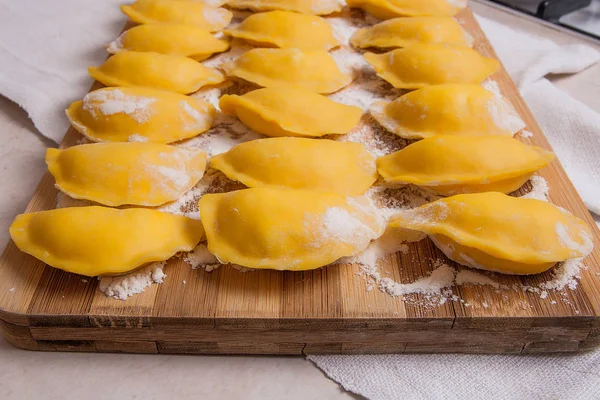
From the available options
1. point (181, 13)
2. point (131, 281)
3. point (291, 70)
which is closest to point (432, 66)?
point (291, 70)

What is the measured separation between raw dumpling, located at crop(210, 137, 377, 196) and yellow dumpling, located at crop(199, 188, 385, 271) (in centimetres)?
8

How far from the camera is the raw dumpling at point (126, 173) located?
3.72ft

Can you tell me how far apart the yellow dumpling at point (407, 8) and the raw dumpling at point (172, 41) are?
0.44 m

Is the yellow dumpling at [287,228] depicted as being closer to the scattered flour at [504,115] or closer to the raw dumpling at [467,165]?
the raw dumpling at [467,165]

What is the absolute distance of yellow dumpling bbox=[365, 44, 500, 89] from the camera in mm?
1408

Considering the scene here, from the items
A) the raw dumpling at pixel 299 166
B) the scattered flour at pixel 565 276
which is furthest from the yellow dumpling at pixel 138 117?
the scattered flour at pixel 565 276

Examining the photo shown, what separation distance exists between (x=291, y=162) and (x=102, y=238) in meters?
0.37

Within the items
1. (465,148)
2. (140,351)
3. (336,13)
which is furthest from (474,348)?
(336,13)

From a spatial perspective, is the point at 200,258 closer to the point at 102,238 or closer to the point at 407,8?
the point at 102,238

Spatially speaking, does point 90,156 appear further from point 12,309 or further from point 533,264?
point 533,264

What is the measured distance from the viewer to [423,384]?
99 centimetres

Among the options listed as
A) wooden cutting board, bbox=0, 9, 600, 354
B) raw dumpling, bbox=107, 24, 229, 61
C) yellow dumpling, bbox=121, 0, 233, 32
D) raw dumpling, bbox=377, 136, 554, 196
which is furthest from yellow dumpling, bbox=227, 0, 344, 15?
wooden cutting board, bbox=0, 9, 600, 354

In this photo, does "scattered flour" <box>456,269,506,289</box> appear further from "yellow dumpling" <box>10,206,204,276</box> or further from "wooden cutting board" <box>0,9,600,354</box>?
"yellow dumpling" <box>10,206,204,276</box>

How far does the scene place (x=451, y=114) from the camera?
127 cm
